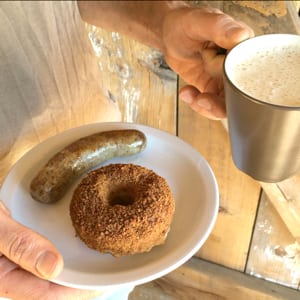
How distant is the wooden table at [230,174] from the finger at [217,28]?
0.70ft

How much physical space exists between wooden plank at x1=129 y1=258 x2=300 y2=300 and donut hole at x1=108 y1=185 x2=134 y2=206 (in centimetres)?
15

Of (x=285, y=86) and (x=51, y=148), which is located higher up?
(x=285, y=86)

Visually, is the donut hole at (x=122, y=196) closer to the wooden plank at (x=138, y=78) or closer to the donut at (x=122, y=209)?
the donut at (x=122, y=209)

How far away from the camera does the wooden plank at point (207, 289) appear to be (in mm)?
816

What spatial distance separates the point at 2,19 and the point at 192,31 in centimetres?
31

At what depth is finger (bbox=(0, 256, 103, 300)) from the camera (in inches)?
26.4

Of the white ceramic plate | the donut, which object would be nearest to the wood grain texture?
the white ceramic plate

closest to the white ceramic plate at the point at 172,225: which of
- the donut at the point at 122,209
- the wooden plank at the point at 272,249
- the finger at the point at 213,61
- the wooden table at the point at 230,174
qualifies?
the donut at the point at 122,209

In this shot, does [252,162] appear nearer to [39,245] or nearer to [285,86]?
[285,86]

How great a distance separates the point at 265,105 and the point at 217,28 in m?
0.23

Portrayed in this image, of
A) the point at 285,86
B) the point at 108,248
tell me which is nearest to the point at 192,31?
the point at 285,86

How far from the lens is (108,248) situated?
67 centimetres

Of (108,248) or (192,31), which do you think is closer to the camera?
(108,248)

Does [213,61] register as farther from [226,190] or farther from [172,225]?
[226,190]
